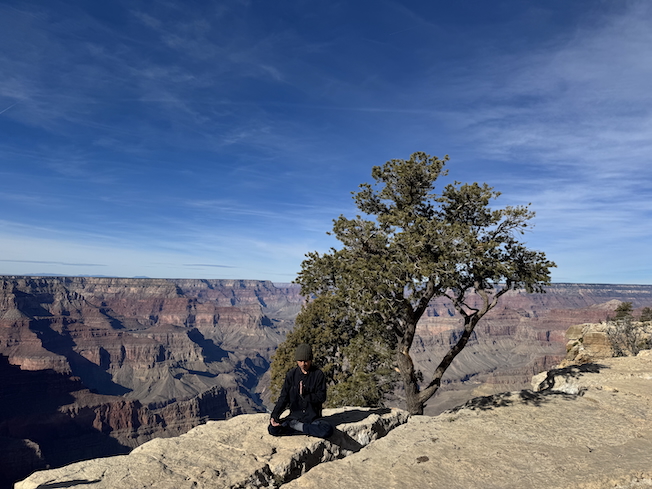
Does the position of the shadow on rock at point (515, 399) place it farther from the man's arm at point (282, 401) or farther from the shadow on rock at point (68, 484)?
the shadow on rock at point (68, 484)

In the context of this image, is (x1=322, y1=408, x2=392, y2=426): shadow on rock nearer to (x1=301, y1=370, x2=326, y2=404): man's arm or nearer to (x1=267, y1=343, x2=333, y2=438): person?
(x1=267, y1=343, x2=333, y2=438): person

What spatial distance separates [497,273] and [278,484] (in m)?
10.1

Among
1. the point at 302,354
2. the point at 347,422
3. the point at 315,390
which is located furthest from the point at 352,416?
the point at 302,354

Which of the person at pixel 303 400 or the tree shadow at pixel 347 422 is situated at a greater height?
the person at pixel 303 400

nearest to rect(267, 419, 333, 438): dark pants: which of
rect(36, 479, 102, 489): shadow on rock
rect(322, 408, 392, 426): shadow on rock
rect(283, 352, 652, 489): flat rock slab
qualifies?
rect(283, 352, 652, 489): flat rock slab

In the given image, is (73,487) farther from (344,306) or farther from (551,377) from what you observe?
(551,377)

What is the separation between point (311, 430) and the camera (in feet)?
27.9

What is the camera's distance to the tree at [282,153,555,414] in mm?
13555

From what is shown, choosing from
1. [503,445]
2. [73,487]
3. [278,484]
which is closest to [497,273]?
[503,445]

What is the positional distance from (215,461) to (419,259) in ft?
31.3

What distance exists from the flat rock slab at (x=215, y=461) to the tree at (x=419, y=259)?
575cm

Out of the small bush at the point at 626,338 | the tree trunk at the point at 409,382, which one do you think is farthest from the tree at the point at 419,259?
the small bush at the point at 626,338

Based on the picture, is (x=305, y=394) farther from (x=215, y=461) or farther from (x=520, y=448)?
(x=520, y=448)

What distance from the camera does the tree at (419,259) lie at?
1355cm
